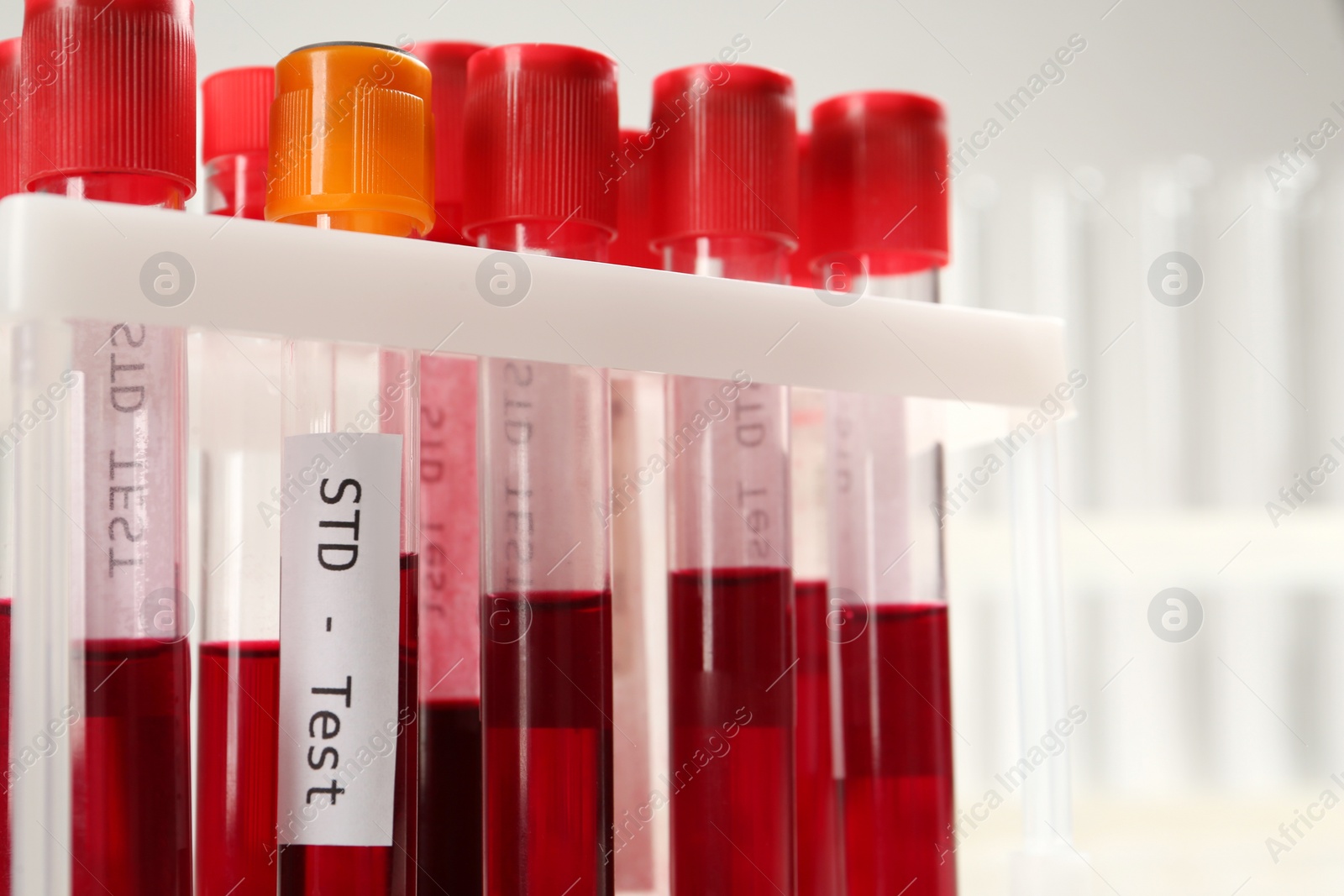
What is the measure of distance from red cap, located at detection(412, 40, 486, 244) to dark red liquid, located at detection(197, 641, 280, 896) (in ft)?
0.51

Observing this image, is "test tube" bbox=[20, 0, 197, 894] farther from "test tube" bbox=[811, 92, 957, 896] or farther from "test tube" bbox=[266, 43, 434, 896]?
"test tube" bbox=[811, 92, 957, 896]

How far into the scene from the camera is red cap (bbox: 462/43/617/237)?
0.36 metres

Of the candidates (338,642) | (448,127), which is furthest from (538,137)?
(338,642)

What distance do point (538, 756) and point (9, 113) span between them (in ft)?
0.83

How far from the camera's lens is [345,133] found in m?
0.33

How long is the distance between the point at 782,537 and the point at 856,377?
0.20ft

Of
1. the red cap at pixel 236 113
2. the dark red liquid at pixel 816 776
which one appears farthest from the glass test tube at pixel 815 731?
the red cap at pixel 236 113

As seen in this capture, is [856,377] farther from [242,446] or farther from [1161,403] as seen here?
[1161,403]

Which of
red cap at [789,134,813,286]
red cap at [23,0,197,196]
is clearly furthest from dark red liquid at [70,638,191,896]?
red cap at [789,134,813,286]

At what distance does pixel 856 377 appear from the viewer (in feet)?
1.31

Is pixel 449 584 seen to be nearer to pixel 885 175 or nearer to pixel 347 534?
pixel 347 534

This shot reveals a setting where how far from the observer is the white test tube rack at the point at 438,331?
0.29 meters

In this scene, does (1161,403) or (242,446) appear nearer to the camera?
(242,446)

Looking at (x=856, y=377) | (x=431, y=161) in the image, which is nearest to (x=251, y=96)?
(x=431, y=161)
